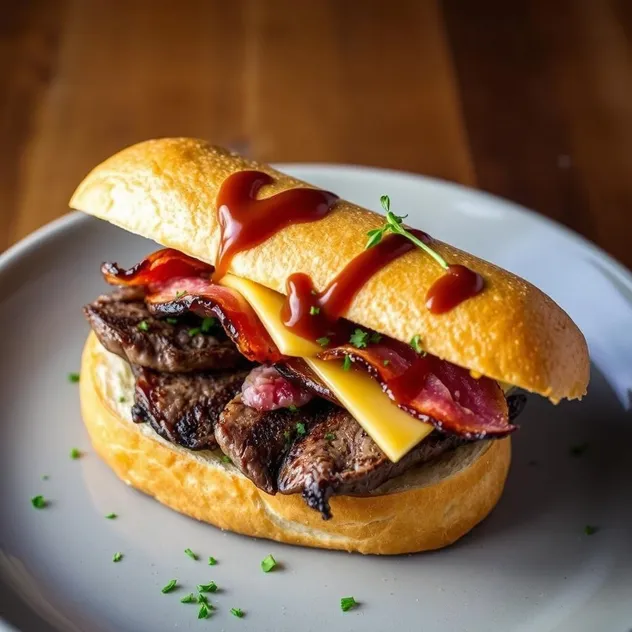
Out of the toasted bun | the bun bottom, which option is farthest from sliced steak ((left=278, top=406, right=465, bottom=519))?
the toasted bun

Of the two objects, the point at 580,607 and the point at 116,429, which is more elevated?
the point at 116,429

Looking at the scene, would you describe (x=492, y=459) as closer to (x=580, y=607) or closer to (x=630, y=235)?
(x=580, y=607)

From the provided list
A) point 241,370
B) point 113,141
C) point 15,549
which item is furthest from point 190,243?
point 113,141

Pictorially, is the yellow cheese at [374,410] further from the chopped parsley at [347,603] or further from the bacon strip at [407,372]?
the chopped parsley at [347,603]

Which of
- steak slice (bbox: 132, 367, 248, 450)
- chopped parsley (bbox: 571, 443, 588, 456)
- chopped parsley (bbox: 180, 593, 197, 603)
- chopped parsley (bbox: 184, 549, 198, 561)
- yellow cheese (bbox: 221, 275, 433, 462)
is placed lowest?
chopped parsley (bbox: 180, 593, 197, 603)

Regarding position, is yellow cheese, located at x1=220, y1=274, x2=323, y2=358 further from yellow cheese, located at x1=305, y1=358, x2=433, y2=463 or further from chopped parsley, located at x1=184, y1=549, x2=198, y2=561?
chopped parsley, located at x1=184, y1=549, x2=198, y2=561
